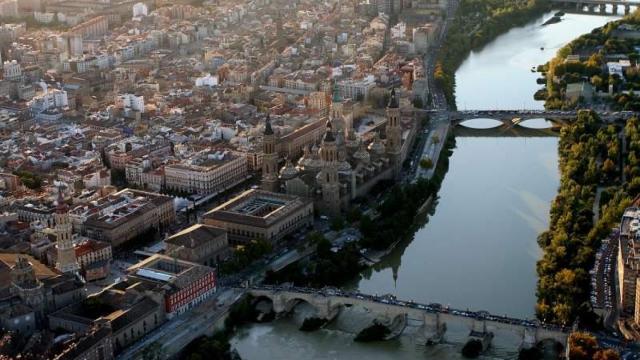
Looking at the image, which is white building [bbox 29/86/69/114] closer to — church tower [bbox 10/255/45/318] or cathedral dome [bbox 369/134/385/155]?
cathedral dome [bbox 369/134/385/155]

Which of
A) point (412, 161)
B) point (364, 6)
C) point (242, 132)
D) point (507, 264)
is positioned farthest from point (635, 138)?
point (364, 6)

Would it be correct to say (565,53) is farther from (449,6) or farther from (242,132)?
(242,132)

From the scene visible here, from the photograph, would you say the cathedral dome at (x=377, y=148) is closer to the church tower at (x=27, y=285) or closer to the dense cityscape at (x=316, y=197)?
the dense cityscape at (x=316, y=197)

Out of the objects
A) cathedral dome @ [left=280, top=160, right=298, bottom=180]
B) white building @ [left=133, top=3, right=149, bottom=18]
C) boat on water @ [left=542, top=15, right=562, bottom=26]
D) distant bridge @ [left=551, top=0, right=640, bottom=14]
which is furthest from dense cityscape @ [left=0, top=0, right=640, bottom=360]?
distant bridge @ [left=551, top=0, right=640, bottom=14]

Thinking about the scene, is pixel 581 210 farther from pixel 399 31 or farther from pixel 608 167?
pixel 399 31

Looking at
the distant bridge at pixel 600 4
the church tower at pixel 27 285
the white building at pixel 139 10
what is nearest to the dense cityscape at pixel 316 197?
the church tower at pixel 27 285

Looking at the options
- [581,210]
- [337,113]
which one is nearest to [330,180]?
[581,210]
